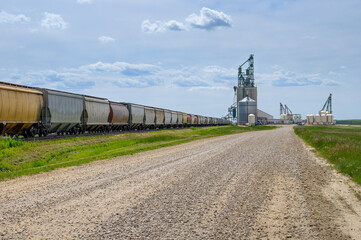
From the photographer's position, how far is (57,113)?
31.4 meters

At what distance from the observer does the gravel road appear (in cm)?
659

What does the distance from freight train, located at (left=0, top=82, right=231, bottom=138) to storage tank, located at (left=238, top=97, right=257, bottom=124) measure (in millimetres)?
92766

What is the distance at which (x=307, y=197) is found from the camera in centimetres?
973

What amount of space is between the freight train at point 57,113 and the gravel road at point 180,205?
42.0ft

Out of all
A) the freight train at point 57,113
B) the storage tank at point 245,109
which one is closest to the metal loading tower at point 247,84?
the storage tank at point 245,109

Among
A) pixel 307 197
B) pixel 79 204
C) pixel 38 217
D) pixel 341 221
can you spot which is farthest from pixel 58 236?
pixel 307 197

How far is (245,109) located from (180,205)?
13880cm

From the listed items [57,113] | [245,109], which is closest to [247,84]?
[245,109]

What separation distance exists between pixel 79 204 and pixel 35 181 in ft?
14.7

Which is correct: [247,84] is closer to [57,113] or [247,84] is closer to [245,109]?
[245,109]

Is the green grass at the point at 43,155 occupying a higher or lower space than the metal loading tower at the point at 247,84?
lower

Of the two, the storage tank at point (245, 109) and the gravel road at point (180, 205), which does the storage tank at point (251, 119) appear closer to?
the storage tank at point (245, 109)

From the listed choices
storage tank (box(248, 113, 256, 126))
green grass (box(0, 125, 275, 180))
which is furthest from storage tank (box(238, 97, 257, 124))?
green grass (box(0, 125, 275, 180))

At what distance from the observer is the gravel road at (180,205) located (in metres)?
6.59
